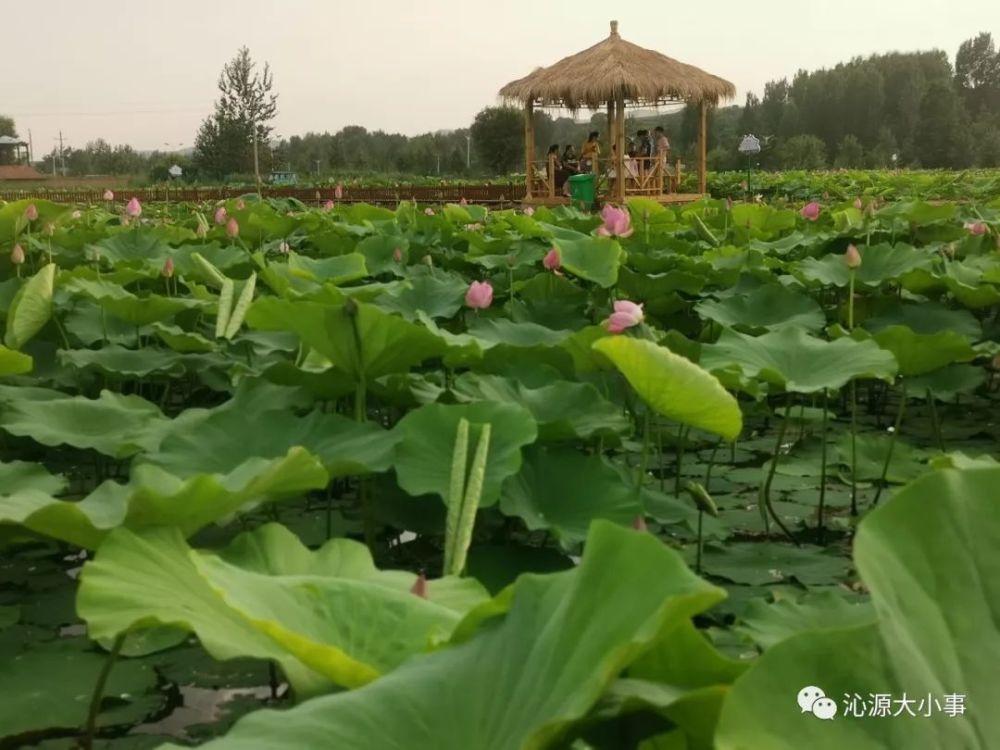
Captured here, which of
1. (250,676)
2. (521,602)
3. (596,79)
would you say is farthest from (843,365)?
(596,79)

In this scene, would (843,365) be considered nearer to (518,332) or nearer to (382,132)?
(518,332)

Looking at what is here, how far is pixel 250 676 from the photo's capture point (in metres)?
1.30

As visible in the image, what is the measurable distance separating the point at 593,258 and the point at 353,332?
116cm

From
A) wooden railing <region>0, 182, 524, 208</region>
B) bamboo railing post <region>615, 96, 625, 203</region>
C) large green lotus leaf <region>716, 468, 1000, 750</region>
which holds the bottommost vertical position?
large green lotus leaf <region>716, 468, 1000, 750</region>

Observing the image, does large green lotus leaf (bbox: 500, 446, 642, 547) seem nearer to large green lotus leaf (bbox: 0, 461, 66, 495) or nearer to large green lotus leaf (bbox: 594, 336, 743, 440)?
large green lotus leaf (bbox: 594, 336, 743, 440)

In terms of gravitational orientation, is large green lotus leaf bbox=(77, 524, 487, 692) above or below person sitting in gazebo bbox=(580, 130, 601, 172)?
below

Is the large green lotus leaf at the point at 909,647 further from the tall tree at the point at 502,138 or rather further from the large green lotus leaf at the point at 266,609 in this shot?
the tall tree at the point at 502,138

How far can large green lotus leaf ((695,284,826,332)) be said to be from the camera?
90.4 inches

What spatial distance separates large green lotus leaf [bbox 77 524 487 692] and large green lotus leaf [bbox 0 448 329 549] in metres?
0.04

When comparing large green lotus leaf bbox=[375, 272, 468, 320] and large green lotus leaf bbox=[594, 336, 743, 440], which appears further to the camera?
large green lotus leaf bbox=[375, 272, 468, 320]

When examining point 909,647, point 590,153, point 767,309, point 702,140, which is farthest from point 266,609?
point 702,140

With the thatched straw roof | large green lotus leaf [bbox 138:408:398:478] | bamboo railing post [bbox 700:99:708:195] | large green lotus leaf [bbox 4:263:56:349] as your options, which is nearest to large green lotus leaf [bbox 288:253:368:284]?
large green lotus leaf [bbox 4:263:56:349]

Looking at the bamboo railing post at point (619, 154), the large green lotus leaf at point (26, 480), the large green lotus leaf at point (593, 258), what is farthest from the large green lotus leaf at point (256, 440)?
the bamboo railing post at point (619, 154)

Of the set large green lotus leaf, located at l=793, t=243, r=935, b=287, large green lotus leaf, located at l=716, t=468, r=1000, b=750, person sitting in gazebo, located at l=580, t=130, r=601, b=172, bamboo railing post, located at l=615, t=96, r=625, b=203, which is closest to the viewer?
large green lotus leaf, located at l=716, t=468, r=1000, b=750
